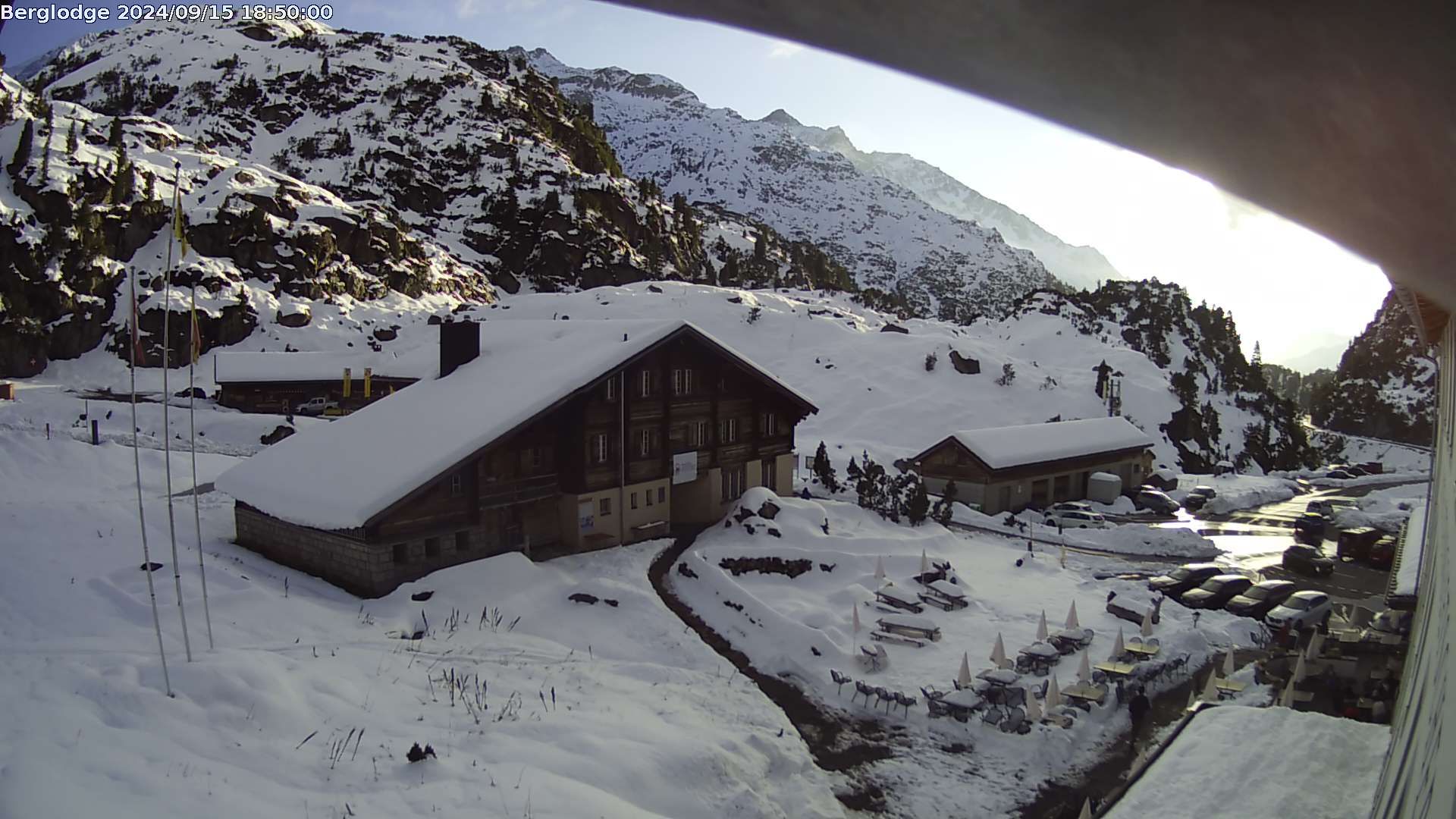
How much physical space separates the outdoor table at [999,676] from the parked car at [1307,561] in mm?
20729

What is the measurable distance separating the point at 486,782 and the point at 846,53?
39.4ft

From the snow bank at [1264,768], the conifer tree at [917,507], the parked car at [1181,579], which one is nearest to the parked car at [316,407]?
the conifer tree at [917,507]

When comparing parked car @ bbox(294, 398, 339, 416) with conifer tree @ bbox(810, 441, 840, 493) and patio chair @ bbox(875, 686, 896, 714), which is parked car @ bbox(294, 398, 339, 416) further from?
patio chair @ bbox(875, 686, 896, 714)

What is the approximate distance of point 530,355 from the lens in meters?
29.9

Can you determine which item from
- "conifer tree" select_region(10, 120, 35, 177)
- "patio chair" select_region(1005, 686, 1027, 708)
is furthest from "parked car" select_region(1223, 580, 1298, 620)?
"conifer tree" select_region(10, 120, 35, 177)

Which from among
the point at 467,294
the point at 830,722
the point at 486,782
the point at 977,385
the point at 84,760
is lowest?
the point at 830,722

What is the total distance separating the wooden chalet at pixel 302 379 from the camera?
50875mm

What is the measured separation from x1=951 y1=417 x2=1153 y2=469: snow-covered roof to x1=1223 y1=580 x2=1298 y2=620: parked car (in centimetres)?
1467

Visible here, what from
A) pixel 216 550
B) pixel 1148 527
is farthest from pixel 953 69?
pixel 1148 527

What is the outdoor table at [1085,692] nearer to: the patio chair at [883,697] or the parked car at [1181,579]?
the patio chair at [883,697]

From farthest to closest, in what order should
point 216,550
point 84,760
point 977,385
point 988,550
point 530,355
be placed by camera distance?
point 977,385, point 988,550, point 530,355, point 216,550, point 84,760

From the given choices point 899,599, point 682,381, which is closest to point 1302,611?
point 899,599

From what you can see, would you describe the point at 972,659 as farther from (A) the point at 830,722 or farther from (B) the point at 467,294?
(B) the point at 467,294

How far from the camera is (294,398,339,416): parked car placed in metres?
49.9
